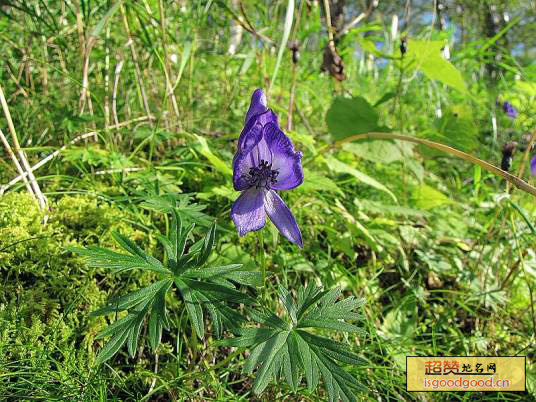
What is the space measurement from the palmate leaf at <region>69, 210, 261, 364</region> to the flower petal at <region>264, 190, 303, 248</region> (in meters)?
0.13

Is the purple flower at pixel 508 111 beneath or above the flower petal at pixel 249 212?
above

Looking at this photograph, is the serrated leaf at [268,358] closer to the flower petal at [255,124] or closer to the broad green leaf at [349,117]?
the flower petal at [255,124]

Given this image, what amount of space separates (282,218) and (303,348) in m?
0.31

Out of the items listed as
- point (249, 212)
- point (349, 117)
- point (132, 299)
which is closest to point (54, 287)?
point (132, 299)

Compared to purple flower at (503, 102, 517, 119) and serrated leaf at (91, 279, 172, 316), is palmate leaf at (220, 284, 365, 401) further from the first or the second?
purple flower at (503, 102, 517, 119)

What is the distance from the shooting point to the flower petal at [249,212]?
104 centimetres

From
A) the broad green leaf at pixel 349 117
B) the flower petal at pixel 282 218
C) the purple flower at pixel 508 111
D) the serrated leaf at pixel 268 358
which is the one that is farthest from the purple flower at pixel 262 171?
the purple flower at pixel 508 111

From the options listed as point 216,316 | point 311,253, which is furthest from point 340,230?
point 216,316

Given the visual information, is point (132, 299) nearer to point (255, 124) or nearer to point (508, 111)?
point (255, 124)

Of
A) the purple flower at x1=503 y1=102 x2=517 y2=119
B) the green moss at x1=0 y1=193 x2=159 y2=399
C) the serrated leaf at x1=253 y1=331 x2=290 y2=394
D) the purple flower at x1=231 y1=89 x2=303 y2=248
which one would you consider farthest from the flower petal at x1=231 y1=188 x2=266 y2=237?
the purple flower at x1=503 y1=102 x2=517 y2=119

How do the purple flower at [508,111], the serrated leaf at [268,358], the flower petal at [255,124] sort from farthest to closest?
the purple flower at [508,111] → the flower petal at [255,124] → the serrated leaf at [268,358]

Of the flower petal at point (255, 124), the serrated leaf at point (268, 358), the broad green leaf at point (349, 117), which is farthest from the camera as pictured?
the broad green leaf at point (349, 117)

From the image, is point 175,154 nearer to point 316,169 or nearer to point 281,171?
point 316,169

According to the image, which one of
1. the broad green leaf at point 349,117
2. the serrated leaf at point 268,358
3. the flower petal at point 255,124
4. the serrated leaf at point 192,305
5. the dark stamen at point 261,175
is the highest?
the broad green leaf at point 349,117
